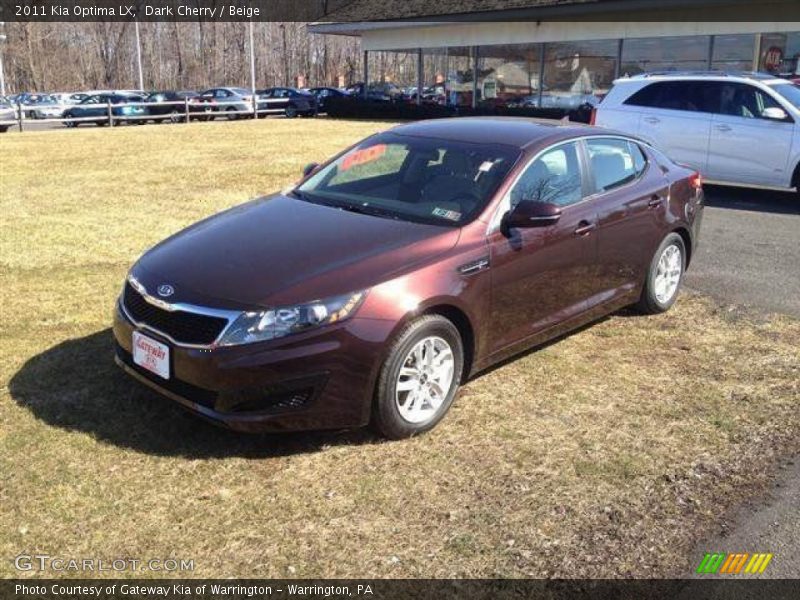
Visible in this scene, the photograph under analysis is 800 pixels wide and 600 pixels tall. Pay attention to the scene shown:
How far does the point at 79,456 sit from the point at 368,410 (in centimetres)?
141

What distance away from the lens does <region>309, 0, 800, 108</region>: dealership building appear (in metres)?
23.3

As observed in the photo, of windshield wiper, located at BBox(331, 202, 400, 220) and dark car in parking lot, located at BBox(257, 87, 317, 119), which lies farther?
dark car in parking lot, located at BBox(257, 87, 317, 119)

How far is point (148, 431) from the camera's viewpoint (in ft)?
13.0

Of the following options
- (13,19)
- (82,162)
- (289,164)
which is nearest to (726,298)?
(289,164)

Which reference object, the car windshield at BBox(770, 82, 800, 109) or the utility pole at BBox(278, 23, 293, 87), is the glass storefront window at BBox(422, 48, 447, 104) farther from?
the utility pole at BBox(278, 23, 293, 87)

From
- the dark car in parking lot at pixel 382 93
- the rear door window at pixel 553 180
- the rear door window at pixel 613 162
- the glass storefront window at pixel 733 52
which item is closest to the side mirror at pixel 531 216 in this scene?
the rear door window at pixel 553 180

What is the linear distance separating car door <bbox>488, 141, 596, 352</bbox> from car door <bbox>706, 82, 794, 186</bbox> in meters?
6.97

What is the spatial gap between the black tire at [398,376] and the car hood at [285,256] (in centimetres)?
30

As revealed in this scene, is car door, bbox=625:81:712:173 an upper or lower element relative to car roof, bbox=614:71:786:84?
lower

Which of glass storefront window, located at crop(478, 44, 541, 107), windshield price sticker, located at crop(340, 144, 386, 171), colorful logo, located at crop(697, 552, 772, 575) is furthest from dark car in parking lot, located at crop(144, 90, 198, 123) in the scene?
colorful logo, located at crop(697, 552, 772, 575)

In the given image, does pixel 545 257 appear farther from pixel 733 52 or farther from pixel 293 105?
pixel 293 105

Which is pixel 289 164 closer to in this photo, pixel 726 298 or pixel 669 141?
pixel 669 141

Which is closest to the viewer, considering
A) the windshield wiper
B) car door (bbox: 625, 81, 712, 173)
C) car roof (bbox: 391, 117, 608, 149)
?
the windshield wiper

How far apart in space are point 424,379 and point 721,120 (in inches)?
354
